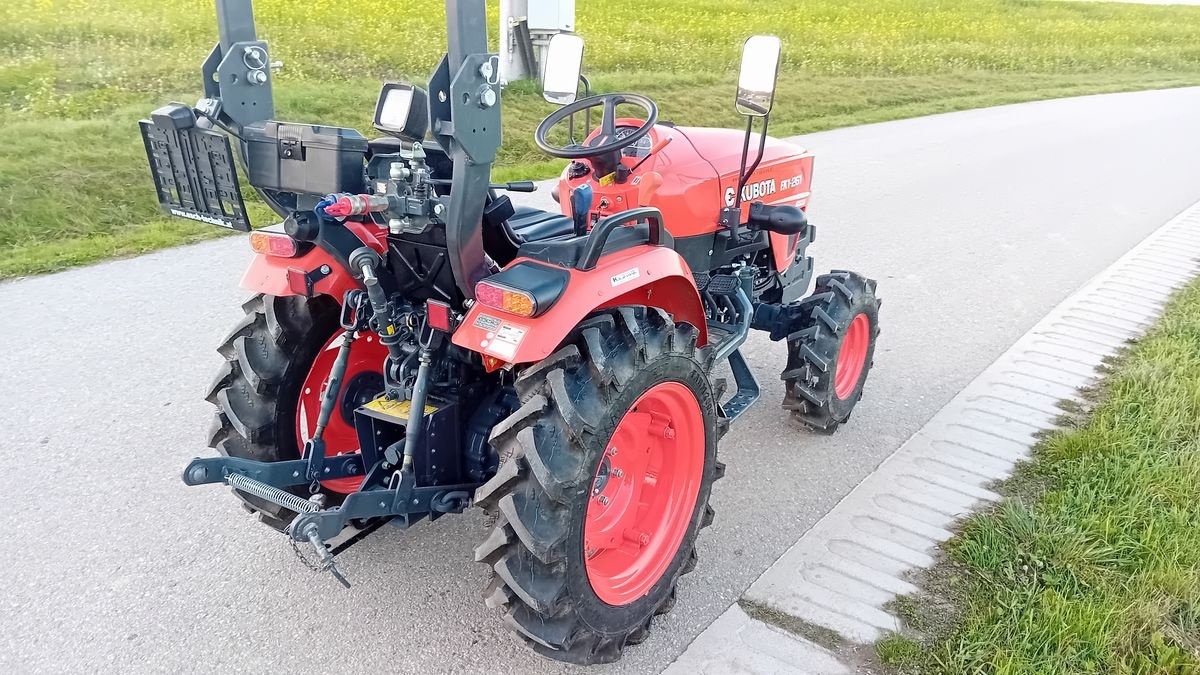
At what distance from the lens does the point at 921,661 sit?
100 inches

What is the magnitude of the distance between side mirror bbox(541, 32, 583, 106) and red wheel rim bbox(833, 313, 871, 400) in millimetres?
1674

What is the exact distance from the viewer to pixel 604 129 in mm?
3514

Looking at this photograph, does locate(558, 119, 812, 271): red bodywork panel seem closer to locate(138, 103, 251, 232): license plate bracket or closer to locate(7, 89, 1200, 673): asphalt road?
locate(7, 89, 1200, 673): asphalt road

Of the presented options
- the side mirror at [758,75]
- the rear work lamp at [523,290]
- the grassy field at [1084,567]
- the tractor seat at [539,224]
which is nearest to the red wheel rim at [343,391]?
the tractor seat at [539,224]

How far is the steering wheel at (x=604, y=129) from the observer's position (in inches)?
126

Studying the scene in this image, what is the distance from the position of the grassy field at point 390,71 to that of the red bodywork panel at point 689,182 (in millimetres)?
4169

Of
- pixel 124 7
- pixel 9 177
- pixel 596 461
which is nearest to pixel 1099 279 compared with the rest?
pixel 596 461

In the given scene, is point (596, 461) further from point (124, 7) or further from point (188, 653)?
point (124, 7)

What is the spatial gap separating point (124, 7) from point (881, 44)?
1610cm

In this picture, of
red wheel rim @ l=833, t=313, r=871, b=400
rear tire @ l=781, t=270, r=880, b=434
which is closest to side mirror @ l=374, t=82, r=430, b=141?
rear tire @ l=781, t=270, r=880, b=434

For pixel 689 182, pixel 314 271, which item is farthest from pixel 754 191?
pixel 314 271

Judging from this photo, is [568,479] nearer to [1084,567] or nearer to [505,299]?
[505,299]

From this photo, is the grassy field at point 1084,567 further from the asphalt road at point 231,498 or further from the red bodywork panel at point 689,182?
the red bodywork panel at point 689,182

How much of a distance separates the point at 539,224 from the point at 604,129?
0.55m
